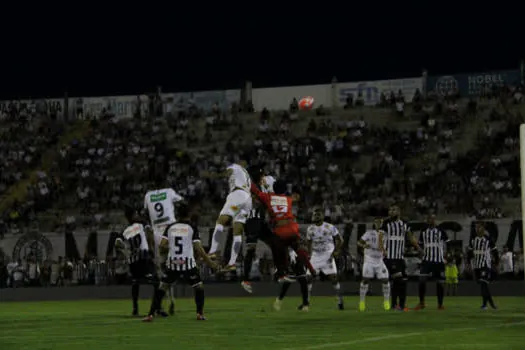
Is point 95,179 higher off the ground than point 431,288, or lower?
higher

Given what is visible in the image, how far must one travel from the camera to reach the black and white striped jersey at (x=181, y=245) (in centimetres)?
2098

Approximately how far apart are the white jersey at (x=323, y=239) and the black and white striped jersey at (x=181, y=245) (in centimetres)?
752

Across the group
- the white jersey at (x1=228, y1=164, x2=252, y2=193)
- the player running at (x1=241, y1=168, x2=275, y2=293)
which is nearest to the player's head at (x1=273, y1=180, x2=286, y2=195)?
the player running at (x1=241, y1=168, x2=275, y2=293)

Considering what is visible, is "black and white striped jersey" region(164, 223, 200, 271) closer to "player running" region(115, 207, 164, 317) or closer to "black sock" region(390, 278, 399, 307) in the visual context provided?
"player running" region(115, 207, 164, 317)

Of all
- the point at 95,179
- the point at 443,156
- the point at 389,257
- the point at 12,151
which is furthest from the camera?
the point at 12,151

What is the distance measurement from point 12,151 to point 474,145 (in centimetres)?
2591

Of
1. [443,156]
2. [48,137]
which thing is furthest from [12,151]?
[443,156]

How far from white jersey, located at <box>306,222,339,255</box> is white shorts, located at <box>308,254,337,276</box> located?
0.13 meters

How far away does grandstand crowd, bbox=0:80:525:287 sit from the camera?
46.9 m

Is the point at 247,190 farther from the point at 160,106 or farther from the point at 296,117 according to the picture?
the point at 160,106

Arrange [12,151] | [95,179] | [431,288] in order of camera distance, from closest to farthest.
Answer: [431,288]
[95,179]
[12,151]

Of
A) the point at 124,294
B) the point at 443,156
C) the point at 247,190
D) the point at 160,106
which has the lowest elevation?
the point at 124,294

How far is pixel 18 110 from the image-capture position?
63094mm

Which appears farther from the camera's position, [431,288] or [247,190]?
[431,288]
